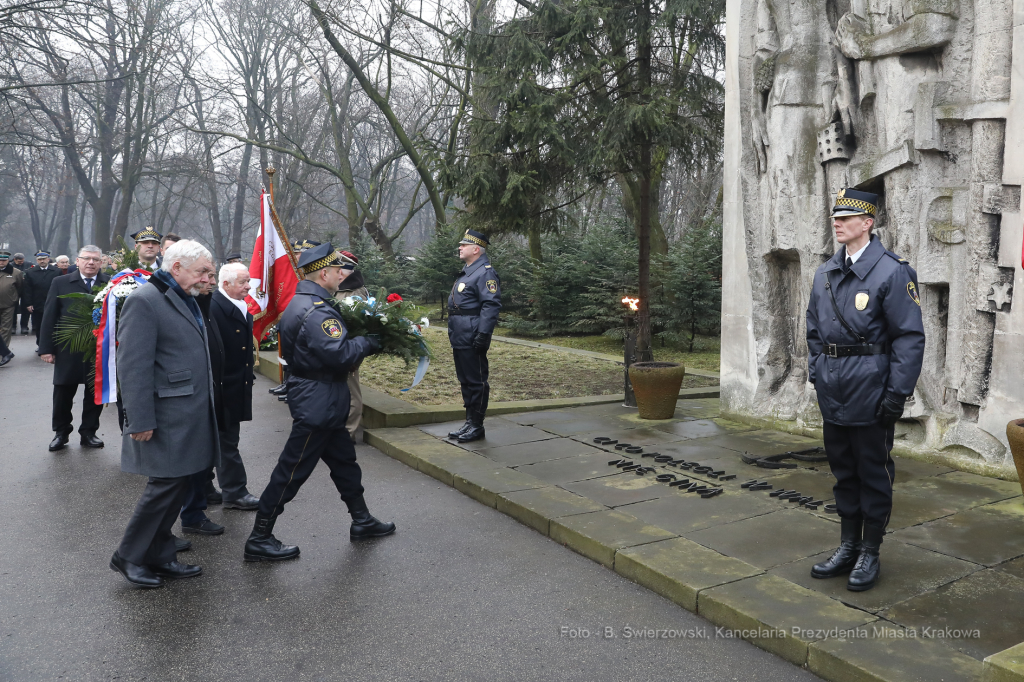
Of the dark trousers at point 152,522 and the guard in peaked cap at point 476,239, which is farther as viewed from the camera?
the guard in peaked cap at point 476,239

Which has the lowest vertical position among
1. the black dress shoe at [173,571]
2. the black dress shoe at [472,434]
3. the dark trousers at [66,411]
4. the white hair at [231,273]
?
the black dress shoe at [173,571]

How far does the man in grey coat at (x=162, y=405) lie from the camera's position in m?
4.49

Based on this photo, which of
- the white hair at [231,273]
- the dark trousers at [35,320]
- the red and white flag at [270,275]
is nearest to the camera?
the white hair at [231,273]

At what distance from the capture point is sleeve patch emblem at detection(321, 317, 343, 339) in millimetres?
4934

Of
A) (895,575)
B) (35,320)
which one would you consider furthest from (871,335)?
(35,320)

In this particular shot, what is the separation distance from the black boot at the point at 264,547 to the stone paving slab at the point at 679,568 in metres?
1.99

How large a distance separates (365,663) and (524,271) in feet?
57.7

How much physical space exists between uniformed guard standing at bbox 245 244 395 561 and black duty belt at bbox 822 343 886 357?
8.88ft

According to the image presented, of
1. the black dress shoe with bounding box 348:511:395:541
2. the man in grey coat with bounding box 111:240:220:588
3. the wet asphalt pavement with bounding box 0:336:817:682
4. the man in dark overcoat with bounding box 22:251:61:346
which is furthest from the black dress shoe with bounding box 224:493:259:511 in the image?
the man in dark overcoat with bounding box 22:251:61:346

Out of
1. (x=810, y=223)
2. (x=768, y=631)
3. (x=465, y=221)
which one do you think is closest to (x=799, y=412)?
(x=810, y=223)

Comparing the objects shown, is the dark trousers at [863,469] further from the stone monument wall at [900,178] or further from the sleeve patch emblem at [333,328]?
the sleeve patch emblem at [333,328]

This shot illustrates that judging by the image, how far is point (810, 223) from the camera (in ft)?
25.5

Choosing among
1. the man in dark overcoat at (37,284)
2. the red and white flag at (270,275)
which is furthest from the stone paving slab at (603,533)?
the man in dark overcoat at (37,284)

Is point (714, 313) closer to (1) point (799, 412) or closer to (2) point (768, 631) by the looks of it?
(1) point (799, 412)
